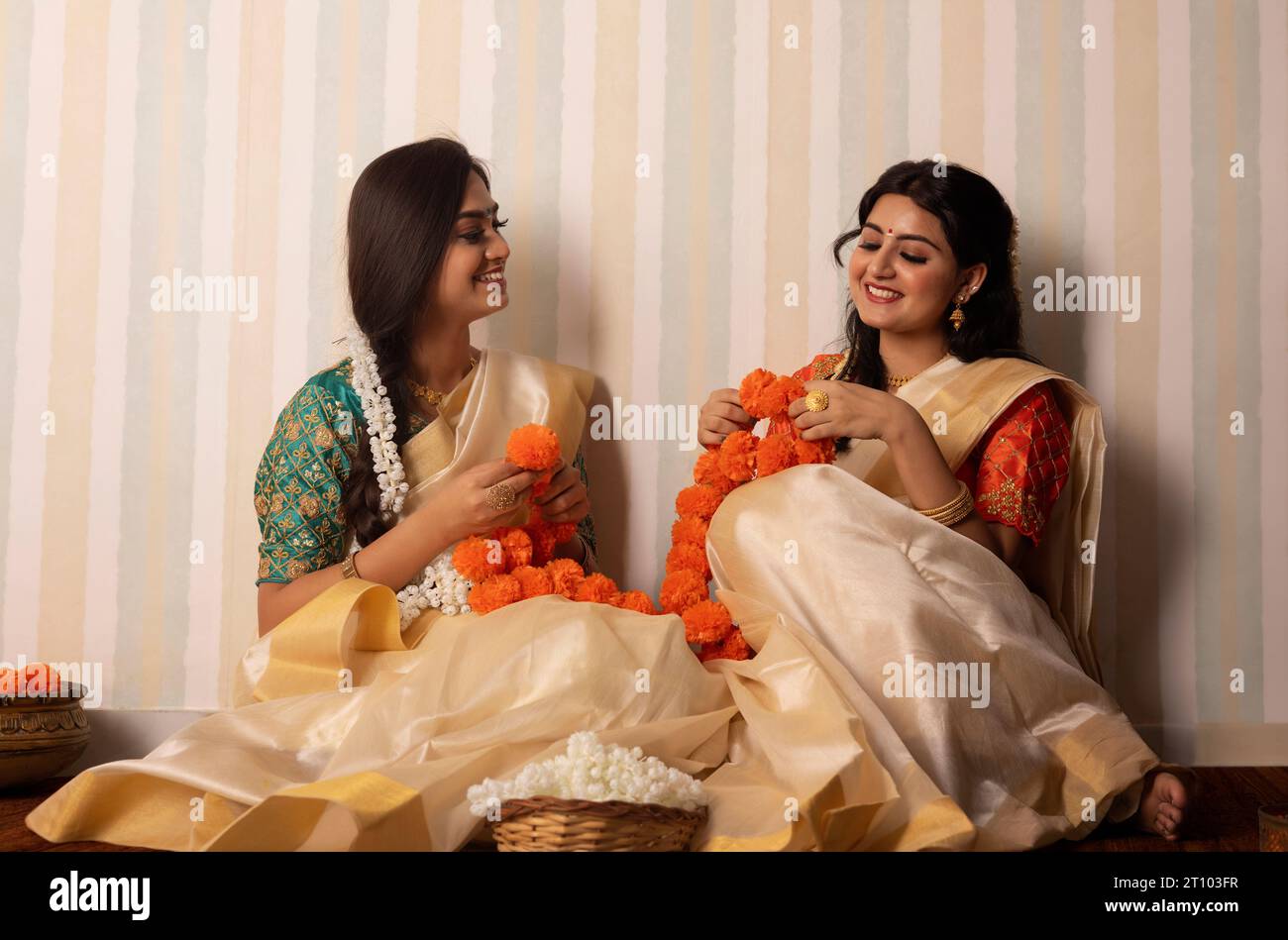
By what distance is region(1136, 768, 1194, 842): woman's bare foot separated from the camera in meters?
2.25

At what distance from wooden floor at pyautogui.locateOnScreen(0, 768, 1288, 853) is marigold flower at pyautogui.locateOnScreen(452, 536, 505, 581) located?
841 millimetres

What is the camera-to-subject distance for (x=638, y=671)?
2.19 metres

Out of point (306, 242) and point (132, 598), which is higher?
point (306, 242)

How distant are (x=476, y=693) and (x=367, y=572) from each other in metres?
0.50

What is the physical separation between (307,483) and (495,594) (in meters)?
0.51

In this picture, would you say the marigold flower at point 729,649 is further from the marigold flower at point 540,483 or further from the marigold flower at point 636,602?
the marigold flower at point 540,483

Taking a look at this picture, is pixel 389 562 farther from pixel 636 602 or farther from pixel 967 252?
pixel 967 252

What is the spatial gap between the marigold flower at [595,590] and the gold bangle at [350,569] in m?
0.48

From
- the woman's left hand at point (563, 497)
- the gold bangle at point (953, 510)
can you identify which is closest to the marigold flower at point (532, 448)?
the woman's left hand at point (563, 497)

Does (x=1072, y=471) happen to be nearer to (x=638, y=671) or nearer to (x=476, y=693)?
(x=638, y=671)

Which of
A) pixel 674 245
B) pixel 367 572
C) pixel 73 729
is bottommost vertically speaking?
pixel 73 729

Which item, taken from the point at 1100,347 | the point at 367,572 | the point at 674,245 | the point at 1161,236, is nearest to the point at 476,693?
the point at 367,572

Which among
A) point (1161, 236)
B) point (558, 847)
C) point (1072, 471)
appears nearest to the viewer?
point (558, 847)

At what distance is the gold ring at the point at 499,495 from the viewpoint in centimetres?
244
